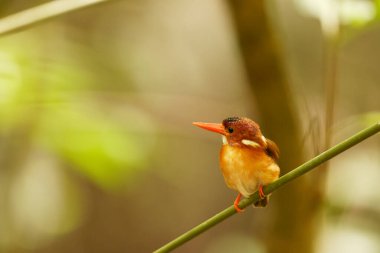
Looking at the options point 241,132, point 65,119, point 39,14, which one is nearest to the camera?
point 241,132

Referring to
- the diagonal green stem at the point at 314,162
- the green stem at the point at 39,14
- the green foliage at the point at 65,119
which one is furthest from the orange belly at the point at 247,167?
the green foliage at the point at 65,119

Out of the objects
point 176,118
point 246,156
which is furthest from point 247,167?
point 176,118

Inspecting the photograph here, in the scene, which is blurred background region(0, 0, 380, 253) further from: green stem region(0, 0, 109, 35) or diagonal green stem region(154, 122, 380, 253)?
diagonal green stem region(154, 122, 380, 253)

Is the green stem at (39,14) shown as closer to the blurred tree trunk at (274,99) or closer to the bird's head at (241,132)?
the bird's head at (241,132)

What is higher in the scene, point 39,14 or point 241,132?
point 39,14

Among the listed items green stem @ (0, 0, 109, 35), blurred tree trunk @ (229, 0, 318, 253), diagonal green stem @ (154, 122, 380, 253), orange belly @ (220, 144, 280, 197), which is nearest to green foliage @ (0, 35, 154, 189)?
green stem @ (0, 0, 109, 35)

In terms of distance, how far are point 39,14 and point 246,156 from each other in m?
0.54

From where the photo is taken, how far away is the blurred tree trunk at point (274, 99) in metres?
1.74

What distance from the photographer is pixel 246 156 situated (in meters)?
1.11

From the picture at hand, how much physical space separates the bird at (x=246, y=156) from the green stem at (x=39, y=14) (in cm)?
45

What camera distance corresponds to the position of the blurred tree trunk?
1.74 meters

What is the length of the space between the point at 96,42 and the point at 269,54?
2.21 m

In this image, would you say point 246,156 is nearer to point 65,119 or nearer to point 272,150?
point 272,150

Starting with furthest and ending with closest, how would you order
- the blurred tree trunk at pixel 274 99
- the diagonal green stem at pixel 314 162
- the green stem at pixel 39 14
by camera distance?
the blurred tree trunk at pixel 274 99, the green stem at pixel 39 14, the diagonal green stem at pixel 314 162
